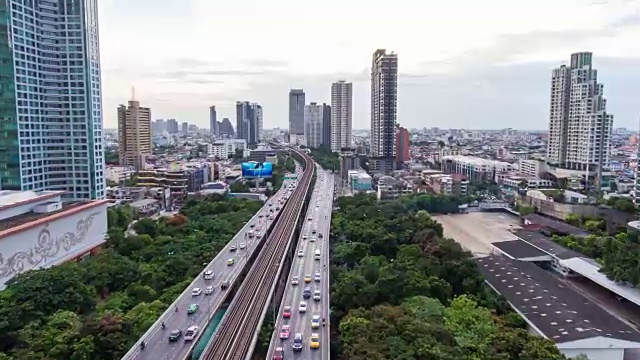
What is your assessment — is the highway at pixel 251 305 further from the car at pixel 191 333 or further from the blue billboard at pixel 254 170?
the blue billboard at pixel 254 170

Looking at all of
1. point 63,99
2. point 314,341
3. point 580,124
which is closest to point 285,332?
point 314,341

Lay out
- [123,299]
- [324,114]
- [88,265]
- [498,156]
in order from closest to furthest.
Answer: [123,299], [88,265], [498,156], [324,114]

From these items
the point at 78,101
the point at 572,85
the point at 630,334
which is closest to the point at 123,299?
the point at 630,334

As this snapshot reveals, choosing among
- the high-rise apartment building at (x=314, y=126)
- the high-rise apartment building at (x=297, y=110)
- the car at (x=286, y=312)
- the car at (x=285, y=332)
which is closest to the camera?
the car at (x=285, y=332)

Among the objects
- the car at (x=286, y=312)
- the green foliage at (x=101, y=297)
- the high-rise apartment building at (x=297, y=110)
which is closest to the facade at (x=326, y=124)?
the high-rise apartment building at (x=297, y=110)

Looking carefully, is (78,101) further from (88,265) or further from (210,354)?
(210,354)

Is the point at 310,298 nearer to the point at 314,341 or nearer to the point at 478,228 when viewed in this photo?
the point at 314,341
